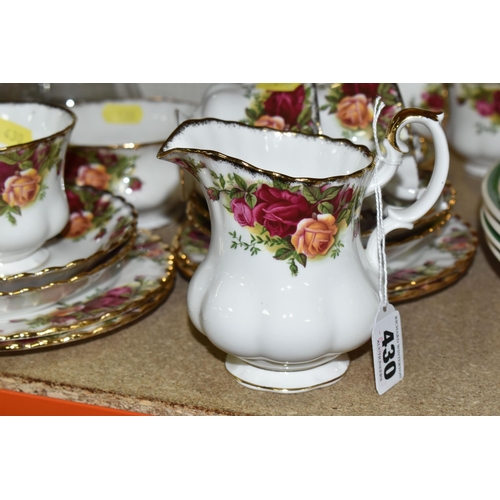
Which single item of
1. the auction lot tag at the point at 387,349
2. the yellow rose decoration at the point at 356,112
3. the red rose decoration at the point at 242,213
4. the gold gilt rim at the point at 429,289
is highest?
the red rose decoration at the point at 242,213

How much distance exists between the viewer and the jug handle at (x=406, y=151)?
2.93ft

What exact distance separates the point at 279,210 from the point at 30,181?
0.40 meters

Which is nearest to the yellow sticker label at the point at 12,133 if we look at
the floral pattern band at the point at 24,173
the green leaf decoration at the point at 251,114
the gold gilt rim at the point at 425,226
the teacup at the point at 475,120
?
the floral pattern band at the point at 24,173

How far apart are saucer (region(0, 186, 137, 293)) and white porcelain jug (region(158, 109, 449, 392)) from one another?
221mm

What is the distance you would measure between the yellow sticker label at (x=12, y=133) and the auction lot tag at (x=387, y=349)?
0.61m

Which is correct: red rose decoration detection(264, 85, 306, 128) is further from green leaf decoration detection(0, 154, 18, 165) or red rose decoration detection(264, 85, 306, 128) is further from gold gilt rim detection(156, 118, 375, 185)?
green leaf decoration detection(0, 154, 18, 165)

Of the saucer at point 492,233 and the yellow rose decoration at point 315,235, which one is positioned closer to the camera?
the yellow rose decoration at point 315,235

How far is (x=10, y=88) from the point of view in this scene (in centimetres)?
166

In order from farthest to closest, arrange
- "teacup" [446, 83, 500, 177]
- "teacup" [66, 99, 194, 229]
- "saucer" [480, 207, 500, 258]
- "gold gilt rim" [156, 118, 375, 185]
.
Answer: "teacup" [446, 83, 500, 177]
"teacup" [66, 99, 194, 229]
"saucer" [480, 207, 500, 258]
"gold gilt rim" [156, 118, 375, 185]

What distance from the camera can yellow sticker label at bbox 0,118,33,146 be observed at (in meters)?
1.17

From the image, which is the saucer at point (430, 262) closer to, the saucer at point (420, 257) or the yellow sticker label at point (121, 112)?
the saucer at point (420, 257)

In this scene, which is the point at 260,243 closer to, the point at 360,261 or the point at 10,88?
the point at 360,261

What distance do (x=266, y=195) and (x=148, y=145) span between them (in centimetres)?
55

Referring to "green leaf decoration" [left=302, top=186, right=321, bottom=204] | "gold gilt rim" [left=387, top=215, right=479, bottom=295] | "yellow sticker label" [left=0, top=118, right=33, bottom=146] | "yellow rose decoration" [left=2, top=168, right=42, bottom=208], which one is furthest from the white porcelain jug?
"yellow sticker label" [left=0, top=118, right=33, bottom=146]
